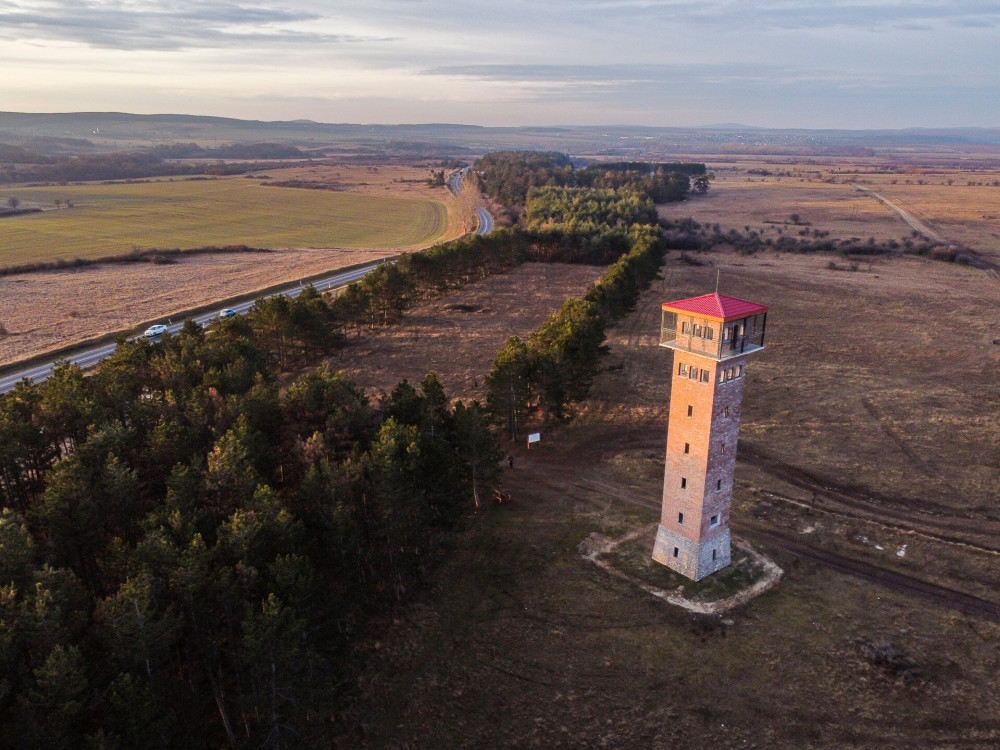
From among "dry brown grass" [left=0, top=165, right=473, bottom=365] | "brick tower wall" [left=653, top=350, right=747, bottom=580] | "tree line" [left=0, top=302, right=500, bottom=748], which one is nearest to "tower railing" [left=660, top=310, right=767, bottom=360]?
"brick tower wall" [left=653, top=350, right=747, bottom=580]

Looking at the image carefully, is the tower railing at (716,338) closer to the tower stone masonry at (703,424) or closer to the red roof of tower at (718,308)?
the tower stone masonry at (703,424)

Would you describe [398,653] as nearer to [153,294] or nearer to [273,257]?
[153,294]

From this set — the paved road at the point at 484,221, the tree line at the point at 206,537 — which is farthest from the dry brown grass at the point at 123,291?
the tree line at the point at 206,537

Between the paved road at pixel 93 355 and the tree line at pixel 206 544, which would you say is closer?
the tree line at pixel 206 544

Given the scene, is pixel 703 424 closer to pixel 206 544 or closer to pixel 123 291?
pixel 206 544

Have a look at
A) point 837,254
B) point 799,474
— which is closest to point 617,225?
point 837,254

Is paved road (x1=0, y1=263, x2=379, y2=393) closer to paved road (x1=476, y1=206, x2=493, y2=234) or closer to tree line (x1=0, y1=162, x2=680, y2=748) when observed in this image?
tree line (x1=0, y1=162, x2=680, y2=748)
